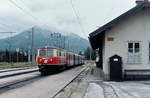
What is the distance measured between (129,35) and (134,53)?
4.10 feet

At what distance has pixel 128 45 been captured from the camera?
2294cm

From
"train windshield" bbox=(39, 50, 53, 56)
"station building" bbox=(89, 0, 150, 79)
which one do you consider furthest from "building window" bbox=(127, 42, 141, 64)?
"train windshield" bbox=(39, 50, 53, 56)

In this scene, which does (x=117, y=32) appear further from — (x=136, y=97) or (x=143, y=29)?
(x=136, y=97)

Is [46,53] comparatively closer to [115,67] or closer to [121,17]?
[115,67]

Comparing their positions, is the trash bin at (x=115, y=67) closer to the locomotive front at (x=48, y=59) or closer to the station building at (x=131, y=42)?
the station building at (x=131, y=42)

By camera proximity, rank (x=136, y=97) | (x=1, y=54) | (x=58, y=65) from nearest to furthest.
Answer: (x=136, y=97) < (x=58, y=65) < (x=1, y=54)

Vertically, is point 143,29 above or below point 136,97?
above

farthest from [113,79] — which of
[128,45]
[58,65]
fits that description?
[58,65]

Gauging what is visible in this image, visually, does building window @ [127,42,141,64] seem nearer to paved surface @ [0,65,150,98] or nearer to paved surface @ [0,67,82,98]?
paved surface @ [0,65,150,98]

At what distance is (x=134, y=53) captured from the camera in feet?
74.5

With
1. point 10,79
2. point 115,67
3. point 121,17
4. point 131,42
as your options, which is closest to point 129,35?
point 131,42

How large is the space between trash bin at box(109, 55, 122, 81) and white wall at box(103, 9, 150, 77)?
0.83 m

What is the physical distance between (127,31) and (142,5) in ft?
7.05

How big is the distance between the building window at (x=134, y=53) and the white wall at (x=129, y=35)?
237 mm
